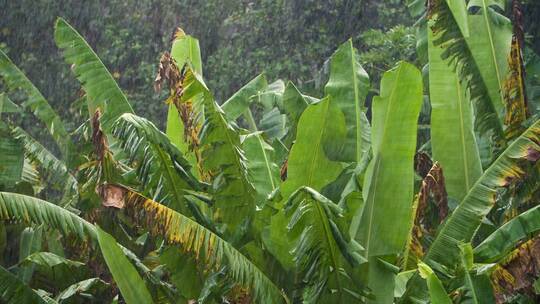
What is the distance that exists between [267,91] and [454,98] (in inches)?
66.8

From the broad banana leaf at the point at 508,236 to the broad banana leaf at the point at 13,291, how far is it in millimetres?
2570

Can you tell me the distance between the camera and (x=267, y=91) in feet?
25.0

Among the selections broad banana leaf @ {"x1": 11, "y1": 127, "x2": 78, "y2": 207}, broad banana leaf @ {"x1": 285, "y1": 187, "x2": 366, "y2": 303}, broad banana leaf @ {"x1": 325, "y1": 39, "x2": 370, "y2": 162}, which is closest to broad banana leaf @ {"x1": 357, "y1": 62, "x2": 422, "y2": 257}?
broad banana leaf @ {"x1": 285, "y1": 187, "x2": 366, "y2": 303}

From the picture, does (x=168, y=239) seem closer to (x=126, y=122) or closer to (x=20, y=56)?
(x=126, y=122)

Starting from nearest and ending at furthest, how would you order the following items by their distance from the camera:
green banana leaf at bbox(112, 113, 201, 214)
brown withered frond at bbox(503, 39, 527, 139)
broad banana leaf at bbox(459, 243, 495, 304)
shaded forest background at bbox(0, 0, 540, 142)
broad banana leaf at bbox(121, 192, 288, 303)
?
broad banana leaf at bbox(459, 243, 495, 304), broad banana leaf at bbox(121, 192, 288, 303), green banana leaf at bbox(112, 113, 201, 214), brown withered frond at bbox(503, 39, 527, 139), shaded forest background at bbox(0, 0, 540, 142)

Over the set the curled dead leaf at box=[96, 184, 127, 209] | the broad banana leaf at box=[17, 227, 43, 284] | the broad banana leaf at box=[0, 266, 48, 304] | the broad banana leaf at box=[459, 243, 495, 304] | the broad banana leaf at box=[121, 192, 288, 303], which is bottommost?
the broad banana leaf at box=[17, 227, 43, 284]

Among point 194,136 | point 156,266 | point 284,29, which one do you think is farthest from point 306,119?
point 284,29

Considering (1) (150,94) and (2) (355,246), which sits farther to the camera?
(1) (150,94)

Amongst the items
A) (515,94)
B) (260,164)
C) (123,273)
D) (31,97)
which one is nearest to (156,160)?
(123,273)

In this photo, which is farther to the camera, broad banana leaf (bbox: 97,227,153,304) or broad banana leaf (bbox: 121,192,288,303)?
broad banana leaf (bbox: 97,227,153,304)

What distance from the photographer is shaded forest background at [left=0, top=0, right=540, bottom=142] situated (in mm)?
14031

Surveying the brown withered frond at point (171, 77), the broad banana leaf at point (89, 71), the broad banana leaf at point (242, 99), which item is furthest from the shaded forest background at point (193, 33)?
the brown withered frond at point (171, 77)

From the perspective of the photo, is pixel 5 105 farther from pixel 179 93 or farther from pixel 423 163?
pixel 423 163

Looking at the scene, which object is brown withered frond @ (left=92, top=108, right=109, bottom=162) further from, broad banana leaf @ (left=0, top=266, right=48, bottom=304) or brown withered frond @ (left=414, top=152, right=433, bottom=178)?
brown withered frond @ (left=414, top=152, right=433, bottom=178)
